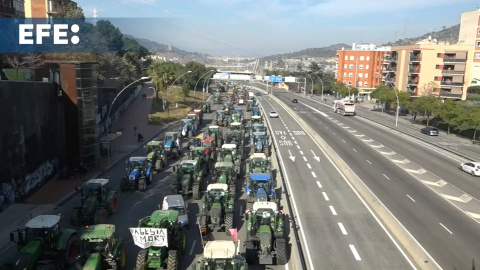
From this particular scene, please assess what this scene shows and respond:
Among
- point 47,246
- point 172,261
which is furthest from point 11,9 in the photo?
point 172,261

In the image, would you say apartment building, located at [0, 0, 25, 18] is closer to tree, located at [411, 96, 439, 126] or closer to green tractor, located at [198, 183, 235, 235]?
green tractor, located at [198, 183, 235, 235]

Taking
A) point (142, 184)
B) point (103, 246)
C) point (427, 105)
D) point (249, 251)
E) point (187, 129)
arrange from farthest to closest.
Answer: point (427, 105)
point (187, 129)
point (142, 184)
point (249, 251)
point (103, 246)

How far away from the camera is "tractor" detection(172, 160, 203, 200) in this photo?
87.2ft

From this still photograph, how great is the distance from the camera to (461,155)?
143ft

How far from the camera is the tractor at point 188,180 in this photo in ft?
87.2

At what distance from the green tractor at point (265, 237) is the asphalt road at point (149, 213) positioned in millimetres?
503

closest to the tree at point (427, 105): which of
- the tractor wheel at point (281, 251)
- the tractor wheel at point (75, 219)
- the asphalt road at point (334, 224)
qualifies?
the asphalt road at point (334, 224)

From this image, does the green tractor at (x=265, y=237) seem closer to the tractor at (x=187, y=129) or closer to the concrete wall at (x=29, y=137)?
the concrete wall at (x=29, y=137)

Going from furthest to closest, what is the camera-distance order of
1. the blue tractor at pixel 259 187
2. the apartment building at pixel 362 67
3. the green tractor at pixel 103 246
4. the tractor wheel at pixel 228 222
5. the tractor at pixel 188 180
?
the apartment building at pixel 362 67 → the tractor at pixel 188 180 → the blue tractor at pixel 259 187 → the tractor wheel at pixel 228 222 → the green tractor at pixel 103 246

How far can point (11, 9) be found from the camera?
6016 cm

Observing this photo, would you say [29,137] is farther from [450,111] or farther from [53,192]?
[450,111]

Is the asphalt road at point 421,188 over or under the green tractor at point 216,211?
under

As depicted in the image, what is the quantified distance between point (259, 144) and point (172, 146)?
8440mm

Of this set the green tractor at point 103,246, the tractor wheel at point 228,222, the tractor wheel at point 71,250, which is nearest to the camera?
the green tractor at point 103,246
